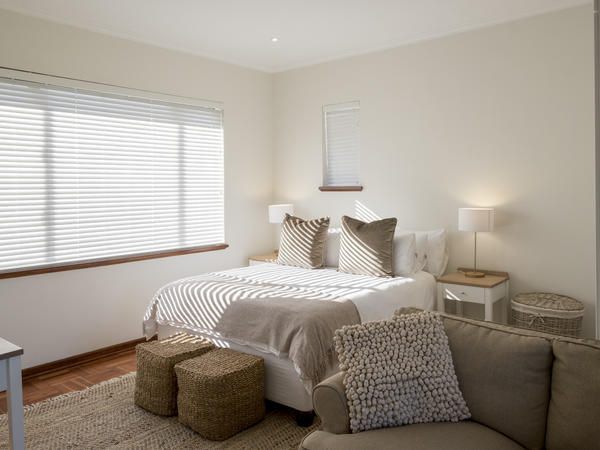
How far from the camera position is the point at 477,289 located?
3.73 metres

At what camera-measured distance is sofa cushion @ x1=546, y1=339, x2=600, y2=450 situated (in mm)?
1632

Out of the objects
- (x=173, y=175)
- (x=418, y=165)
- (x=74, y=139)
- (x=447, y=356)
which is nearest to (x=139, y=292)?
(x=173, y=175)

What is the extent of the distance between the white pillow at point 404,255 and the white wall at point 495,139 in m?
0.47

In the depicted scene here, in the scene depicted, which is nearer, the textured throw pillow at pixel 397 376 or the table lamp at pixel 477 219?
the textured throw pillow at pixel 397 376

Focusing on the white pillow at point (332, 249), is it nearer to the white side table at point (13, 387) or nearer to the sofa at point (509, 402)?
the sofa at point (509, 402)

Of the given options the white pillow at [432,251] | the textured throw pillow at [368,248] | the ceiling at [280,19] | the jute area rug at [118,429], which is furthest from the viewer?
the white pillow at [432,251]

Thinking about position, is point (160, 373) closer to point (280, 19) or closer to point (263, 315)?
point (263, 315)

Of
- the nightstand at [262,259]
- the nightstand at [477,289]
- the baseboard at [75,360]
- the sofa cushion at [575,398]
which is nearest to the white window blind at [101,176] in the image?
the nightstand at [262,259]

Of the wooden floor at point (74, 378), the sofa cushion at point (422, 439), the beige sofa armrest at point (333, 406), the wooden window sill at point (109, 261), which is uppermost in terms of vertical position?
the wooden window sill at point (109, 261)

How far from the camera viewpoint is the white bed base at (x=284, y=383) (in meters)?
2.87

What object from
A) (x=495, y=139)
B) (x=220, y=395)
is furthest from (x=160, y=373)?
(x=495, y=139)

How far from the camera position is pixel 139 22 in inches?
154

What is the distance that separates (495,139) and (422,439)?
9.86 ft

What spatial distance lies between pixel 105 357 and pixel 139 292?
611 mm
